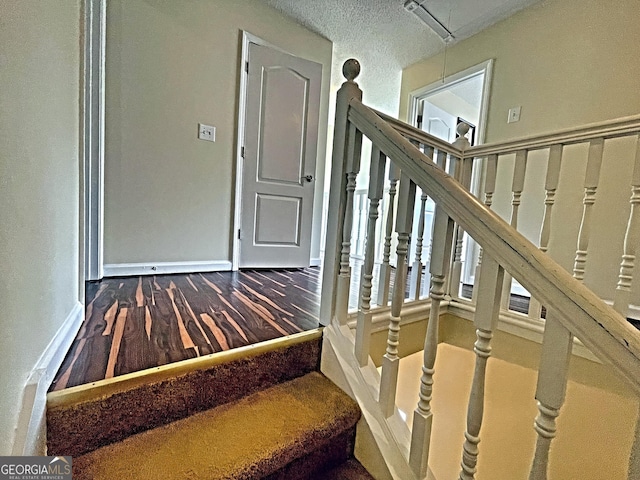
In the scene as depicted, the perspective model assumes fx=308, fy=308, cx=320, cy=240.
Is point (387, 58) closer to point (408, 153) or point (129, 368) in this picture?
point (408, 153)

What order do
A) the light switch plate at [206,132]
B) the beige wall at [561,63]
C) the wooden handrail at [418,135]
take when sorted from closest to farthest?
the wooden handrail at [418,135] < the beige wall at [561,63] < the light switch plate at [206,132]

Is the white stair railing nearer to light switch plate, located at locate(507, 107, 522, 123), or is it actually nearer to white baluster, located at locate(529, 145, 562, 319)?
white baluster, located at locate(529, 145, 562, 319)

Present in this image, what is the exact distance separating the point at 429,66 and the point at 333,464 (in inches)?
156

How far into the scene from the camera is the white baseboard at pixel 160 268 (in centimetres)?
234

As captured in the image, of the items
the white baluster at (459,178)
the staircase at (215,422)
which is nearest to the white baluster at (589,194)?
the white baluster at (459,178)

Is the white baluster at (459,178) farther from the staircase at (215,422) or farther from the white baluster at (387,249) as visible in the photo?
the staircase at (215,422)

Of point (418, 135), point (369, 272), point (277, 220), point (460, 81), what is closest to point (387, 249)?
point (369, 272)

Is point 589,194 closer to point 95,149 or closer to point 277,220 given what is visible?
point 277,220

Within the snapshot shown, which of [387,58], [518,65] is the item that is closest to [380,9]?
[387,58]

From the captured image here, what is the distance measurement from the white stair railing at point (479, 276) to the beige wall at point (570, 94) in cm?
119

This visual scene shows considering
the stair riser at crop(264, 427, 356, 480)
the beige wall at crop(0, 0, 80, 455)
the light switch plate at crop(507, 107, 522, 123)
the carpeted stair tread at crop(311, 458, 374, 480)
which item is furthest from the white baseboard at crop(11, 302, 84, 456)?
the light switch plate at crop(507, 107, 522, 123)

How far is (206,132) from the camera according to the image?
2.63m

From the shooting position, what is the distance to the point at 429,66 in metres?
3.59

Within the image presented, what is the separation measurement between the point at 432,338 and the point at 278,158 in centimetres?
250
